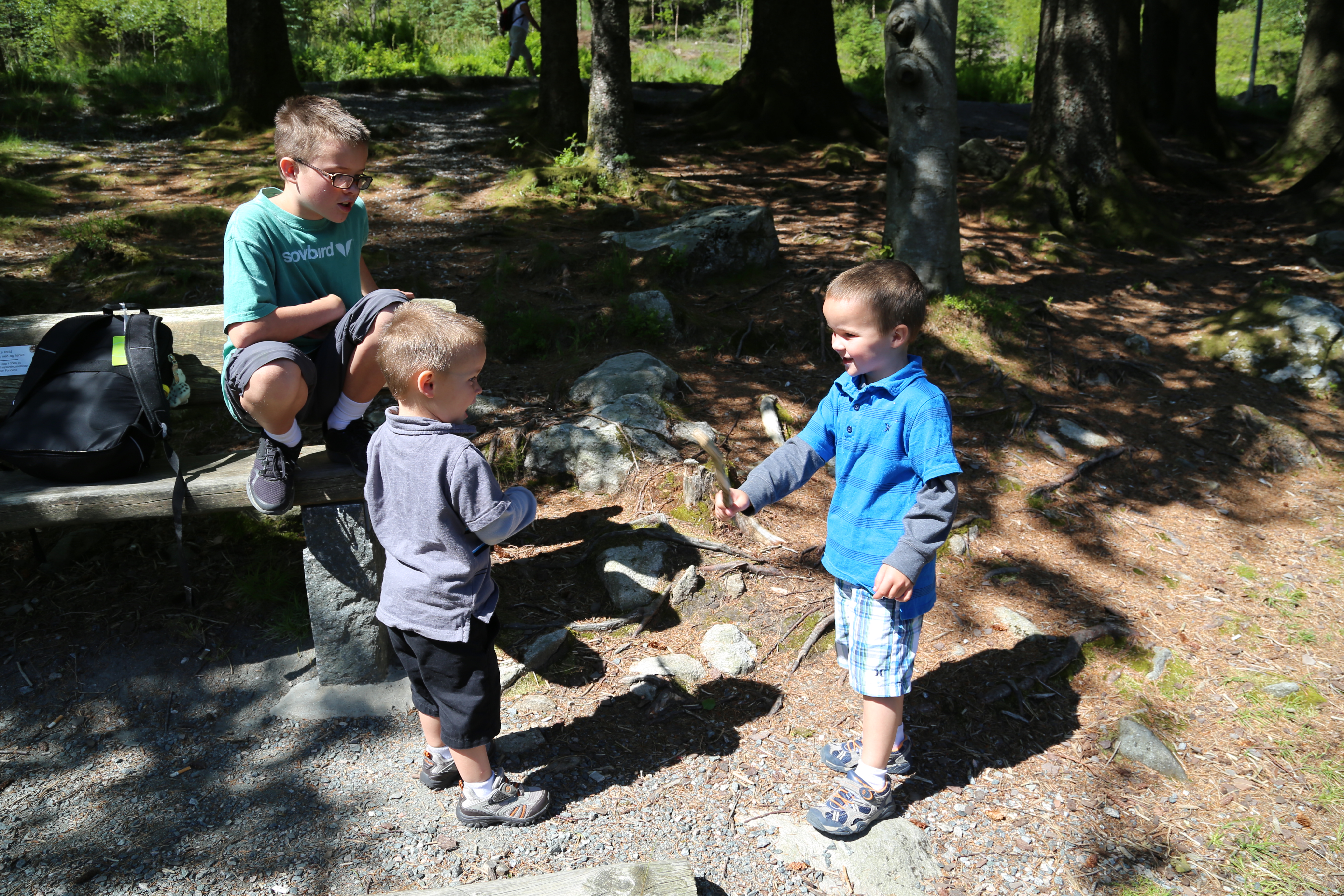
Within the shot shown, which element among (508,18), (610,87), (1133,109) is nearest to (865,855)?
(610,87)

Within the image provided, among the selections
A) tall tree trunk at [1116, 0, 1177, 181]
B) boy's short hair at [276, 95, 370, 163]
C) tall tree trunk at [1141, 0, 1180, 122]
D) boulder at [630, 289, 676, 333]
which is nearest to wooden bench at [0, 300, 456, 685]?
boy's short hair at [276, 95, 370, 163]

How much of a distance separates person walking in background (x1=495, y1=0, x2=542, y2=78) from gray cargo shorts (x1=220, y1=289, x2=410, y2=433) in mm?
13427

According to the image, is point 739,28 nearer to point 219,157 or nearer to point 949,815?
point 219,157

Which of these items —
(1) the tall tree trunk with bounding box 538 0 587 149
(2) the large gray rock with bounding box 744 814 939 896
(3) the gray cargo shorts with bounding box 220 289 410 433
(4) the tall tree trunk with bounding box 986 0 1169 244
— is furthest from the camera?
(1) the tall tree trunk with bounding box 538 0 587 149

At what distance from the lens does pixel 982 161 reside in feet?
31.7

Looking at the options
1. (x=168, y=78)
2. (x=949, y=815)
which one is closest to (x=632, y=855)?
(x=949, y=815)

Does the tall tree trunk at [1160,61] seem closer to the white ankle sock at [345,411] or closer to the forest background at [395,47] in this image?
the forest background at [395,47]

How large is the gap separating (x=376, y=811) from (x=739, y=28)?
29.1 metres

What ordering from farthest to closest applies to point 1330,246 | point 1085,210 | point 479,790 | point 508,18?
point 508,18, point 1085,210, point 1330,246, point 479,790

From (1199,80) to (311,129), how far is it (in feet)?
48.4

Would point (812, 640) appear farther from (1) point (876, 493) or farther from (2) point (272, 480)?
(2) point (272, 480)

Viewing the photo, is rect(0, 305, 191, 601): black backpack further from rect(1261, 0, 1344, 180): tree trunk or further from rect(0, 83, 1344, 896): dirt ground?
rect(1261, 0, 1344, 180): tree trunk

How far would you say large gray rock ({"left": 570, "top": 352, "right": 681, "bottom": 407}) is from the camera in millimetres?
4656

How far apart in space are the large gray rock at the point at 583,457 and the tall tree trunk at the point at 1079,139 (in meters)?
5.44
